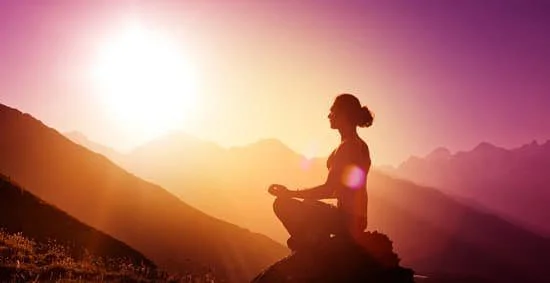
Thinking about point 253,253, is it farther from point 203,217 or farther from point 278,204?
point 278,204

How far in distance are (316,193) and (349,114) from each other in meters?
1.57

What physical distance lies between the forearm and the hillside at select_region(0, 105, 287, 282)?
129317 mm

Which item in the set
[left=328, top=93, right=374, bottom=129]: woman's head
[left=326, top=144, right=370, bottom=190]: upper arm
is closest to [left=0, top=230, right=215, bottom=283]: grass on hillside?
[left=326, top=144, right=370, bottom=190]: upper arm

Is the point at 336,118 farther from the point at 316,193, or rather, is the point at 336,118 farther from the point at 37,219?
the point at 37,219

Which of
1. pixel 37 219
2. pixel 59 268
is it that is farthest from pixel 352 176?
pixel 37 219

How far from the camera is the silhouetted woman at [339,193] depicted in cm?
916

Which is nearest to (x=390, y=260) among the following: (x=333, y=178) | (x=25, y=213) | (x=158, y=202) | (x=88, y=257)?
(x=333, y=178)

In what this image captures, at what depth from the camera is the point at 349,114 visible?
9523mm

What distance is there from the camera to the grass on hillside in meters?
11.7

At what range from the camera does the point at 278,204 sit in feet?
33.0

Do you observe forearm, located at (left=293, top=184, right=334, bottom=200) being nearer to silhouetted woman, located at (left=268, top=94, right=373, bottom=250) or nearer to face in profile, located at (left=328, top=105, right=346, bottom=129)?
silhouetted woman, located at (left=268, top=94, right=373, bottom=250)

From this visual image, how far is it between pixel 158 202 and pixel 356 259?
186 m

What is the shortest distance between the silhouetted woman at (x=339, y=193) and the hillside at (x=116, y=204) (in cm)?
12902

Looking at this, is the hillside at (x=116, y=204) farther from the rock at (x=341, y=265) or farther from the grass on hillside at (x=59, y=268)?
the rock at (x=341, y=265)
